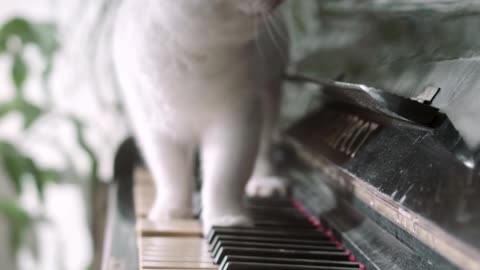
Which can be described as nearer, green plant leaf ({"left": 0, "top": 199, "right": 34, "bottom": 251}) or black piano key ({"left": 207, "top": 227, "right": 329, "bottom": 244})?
black piano key ({"left": 207, "top": 227, "right": 329, "bottom": 244})

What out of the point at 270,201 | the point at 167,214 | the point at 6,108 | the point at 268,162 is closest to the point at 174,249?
the point at 167,214

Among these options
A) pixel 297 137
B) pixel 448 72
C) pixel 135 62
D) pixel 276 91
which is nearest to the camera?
pixel 448 72

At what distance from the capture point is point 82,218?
2020 mm

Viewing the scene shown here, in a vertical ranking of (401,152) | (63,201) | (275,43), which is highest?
(63,201)

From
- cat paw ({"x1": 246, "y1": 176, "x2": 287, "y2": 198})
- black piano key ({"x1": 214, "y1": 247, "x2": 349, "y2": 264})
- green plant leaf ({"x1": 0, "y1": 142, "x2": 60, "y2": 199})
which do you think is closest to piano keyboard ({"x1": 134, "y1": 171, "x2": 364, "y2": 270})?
black piano key ({"x1": 214, "y1": 247, "x2": 349, "y2": 264})

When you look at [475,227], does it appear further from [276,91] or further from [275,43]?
[276,91]

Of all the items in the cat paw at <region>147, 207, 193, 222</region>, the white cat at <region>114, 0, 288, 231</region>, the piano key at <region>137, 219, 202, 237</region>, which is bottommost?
the piano key at <region>137, 219, 202, 237</region>

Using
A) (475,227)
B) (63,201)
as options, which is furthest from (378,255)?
(63,201)

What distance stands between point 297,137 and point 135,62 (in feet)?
1.04

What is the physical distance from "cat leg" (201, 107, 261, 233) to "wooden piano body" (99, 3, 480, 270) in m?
0.05

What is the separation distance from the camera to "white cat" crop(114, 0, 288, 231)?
0.96 meters

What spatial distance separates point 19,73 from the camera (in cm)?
161

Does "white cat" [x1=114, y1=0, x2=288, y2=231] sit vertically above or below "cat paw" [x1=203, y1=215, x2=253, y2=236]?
above

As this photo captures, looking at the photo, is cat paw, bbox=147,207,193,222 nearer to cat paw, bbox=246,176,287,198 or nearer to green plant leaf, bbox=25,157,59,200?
cat paw, bbox=246,176,287,198
